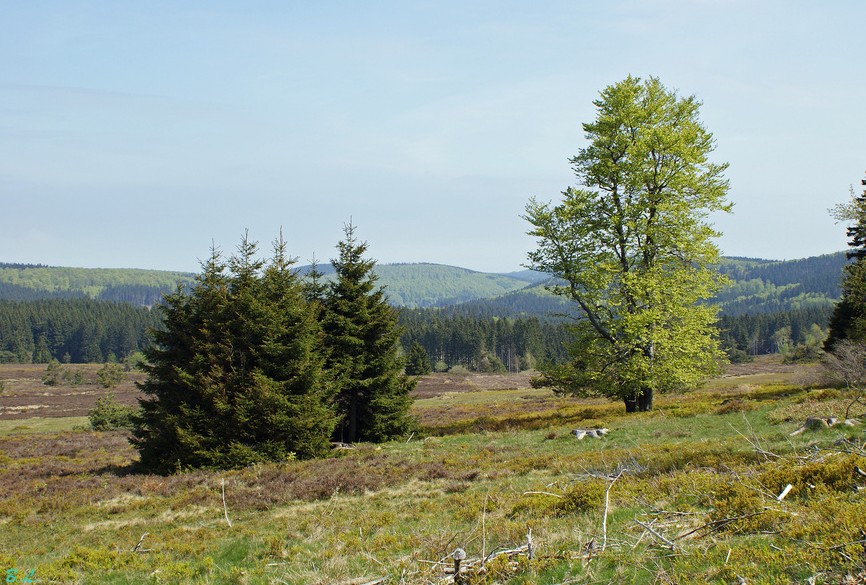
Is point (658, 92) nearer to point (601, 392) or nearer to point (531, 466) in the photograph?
point (601, 392)

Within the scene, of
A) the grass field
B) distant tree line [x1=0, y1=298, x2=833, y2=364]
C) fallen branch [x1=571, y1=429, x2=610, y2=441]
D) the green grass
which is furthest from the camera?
distant tree line [x1=0, y1=298, x2=833, y2=364]

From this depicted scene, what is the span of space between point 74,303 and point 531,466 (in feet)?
742

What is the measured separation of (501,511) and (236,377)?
13.9 meters

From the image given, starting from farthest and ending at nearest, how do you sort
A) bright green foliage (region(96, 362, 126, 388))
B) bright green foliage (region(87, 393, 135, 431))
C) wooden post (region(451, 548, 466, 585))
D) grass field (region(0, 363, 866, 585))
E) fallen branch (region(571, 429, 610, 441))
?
1. bright green foliage (region(96, 362, 126, 388))
2. bright green foliage (region(87, 393, 135, 431))
3. fallen branch (region(571, 429, 610, 441))
4. wooden post (region(451, 548, 466, 585))
5. grass field (region(0, 363, 866, 585))

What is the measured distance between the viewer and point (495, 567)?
6.98 metres

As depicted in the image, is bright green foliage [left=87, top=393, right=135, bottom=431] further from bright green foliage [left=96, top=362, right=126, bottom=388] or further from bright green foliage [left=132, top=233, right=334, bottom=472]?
bright green foliage [left=96, top=362, right=126, bottom=388]

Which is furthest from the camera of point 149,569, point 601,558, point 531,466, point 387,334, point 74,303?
point 74,303

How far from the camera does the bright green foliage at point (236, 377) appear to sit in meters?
20.8

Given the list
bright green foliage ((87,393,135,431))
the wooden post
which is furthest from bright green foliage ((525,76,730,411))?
bright green foliage ((87,393,135,431))

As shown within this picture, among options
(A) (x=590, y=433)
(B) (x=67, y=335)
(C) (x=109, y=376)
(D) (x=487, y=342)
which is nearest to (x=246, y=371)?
(A) (x=590, y=433)

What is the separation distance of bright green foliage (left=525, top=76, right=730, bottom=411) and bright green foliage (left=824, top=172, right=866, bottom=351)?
1138 cm

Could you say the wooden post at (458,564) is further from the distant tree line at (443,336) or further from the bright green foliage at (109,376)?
the distant tree line at (443,336)

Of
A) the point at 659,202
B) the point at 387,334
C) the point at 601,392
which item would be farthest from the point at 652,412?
the point at 387,334

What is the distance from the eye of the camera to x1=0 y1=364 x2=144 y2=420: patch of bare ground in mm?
64250
